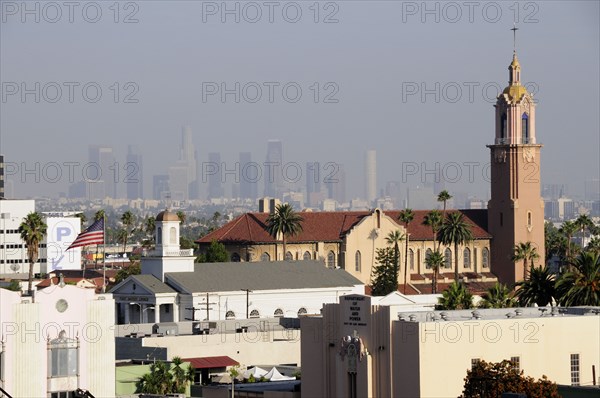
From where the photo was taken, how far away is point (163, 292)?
408 feet

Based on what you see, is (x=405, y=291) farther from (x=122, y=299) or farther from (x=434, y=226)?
(x=122, y=299)

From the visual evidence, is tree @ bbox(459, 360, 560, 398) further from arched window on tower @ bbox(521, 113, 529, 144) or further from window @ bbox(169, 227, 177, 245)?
arched window on tower @ bbox(521, 113, 529, 144)

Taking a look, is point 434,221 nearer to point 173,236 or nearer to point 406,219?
point 406,219

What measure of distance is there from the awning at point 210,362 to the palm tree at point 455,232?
7254 cm

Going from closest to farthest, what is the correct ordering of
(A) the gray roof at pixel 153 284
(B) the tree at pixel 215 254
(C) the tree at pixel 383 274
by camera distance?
(A) the gray roof at pixel 153 284 → (B) the tree at pixel 215 254 → (C) the tree at pixel 383 274

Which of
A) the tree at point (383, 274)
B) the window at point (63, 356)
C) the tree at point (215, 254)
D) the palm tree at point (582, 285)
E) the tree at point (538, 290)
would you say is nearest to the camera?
the window at point (63, 356)

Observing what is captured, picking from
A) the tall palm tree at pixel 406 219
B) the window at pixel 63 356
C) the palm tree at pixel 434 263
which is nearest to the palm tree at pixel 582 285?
the window at pixel 63 356

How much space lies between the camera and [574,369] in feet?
207

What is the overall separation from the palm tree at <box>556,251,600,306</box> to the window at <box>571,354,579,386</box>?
619 inches

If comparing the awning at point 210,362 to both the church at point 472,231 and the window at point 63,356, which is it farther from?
the church at point 472,231

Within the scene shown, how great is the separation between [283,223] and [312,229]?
616 cm

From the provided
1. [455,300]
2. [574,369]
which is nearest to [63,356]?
[574,369]

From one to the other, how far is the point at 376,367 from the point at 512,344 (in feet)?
15.6

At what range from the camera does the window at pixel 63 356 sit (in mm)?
59438
